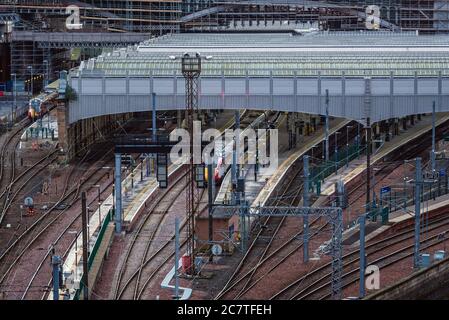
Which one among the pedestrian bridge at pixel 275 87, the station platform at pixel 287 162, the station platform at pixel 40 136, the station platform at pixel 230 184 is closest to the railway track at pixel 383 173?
the pedestrian bridge at pixel 275 87

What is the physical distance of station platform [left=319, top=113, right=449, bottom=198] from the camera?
112 feet

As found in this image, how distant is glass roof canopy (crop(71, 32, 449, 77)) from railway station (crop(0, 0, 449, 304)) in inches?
4.2

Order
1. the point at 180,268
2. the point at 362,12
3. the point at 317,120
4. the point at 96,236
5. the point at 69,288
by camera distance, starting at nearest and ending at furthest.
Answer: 1. the point at 69,288
2. the point at 180,268
3. the point at 96,236
4. the point at 317,120
5. the point at 362,12

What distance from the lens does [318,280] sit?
25766 mm

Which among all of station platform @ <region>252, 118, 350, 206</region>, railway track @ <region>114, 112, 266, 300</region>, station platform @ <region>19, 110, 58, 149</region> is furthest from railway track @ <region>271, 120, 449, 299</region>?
station platform @ <region>19, 110, 58, 149</region>

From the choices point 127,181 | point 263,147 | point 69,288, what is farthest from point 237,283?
point 263,147

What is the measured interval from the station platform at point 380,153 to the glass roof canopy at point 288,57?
204cm

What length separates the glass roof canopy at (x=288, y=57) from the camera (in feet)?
126

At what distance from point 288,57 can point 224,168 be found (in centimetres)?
811

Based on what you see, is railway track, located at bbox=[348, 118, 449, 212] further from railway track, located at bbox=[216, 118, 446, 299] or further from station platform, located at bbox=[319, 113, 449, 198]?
railway track, located at bbox=[216, 118, 446, 299]

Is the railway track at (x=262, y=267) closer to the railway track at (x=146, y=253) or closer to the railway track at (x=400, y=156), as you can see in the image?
the railway track at (x=146, y=253)

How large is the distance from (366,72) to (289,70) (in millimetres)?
2079

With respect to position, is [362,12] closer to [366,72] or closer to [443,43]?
[443,43]

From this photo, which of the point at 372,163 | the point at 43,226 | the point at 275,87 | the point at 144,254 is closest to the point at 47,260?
the point at 144,254
